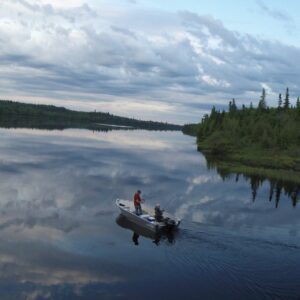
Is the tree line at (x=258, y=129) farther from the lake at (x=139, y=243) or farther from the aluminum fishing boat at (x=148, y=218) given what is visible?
the aluminum fishing boat at (x=148, y=218)

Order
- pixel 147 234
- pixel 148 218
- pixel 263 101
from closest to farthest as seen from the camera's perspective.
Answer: pixel 147 234 < pixel 148 218 < pixel 263 101

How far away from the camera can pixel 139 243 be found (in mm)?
38625

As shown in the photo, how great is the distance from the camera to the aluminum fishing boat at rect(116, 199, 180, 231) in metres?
40.8

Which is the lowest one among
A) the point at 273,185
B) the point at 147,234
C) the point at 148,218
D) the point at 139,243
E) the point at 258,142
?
the point at 139,243

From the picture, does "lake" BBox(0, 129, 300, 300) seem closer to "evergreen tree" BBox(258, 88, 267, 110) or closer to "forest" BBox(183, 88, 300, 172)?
"forest" BBox(183, 88, 300, 172)

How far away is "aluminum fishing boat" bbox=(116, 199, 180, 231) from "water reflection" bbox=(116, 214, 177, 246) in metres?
0.41

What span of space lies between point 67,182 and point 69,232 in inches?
1067

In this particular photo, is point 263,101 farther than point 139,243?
Yes

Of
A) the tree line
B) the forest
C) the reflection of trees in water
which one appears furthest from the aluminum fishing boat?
the tree line

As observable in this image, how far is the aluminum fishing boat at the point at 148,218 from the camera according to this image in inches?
1606

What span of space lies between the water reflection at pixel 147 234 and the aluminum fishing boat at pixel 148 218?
41 cm

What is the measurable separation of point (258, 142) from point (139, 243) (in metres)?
108

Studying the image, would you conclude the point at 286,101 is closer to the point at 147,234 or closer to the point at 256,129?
the point at 256,129

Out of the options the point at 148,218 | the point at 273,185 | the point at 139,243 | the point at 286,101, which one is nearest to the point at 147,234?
the point at 148,218
